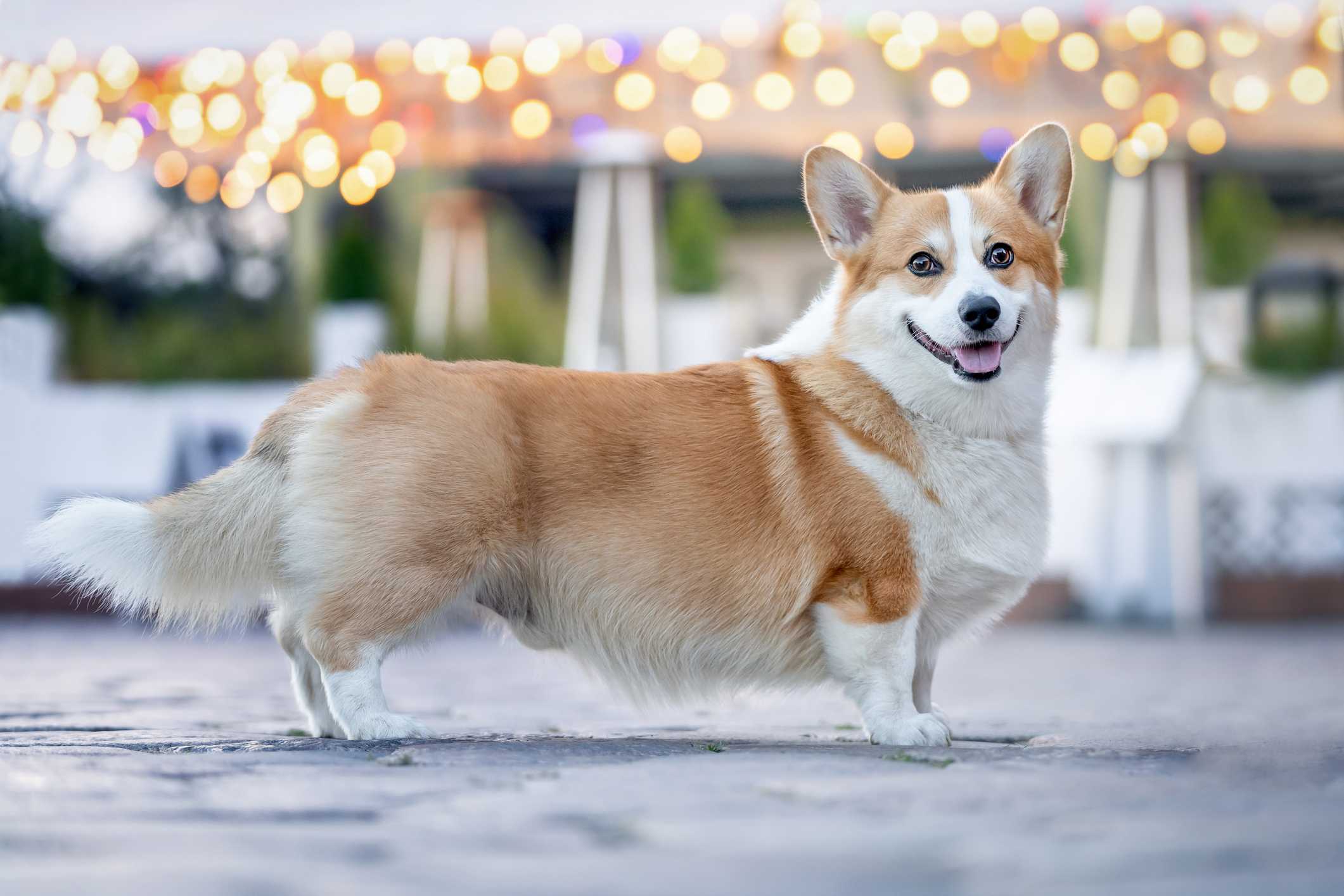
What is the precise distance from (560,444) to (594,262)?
7846 mm

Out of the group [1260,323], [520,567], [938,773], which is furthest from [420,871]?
[1260,323]

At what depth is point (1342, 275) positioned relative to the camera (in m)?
12.8

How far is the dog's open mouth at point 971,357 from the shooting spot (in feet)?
9.57

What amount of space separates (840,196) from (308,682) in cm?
167

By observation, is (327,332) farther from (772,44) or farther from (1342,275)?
(1342,275)

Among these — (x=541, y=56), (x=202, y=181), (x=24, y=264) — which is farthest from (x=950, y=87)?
(x=24, y=264)

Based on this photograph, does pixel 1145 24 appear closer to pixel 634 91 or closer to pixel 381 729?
pixel 634 91

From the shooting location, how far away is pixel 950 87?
10.4 m

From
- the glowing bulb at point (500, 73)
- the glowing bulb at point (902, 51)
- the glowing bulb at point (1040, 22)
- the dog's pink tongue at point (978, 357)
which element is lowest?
the dog's pink tongue at point (978, 357)

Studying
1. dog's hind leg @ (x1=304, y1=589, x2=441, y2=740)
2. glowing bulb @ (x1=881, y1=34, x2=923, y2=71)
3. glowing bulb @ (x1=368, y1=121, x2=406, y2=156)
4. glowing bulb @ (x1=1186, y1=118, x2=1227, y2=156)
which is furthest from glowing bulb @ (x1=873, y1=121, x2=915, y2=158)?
dog's hind leg @ (x1=304, y1=589, x2=441, y2=740)

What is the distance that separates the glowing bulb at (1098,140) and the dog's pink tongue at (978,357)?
8.04m

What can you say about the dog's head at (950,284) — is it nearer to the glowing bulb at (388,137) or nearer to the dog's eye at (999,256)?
the dog's eye at (999,256)

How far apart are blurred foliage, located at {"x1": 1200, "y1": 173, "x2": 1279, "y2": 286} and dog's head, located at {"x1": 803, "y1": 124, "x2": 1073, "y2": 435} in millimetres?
8330

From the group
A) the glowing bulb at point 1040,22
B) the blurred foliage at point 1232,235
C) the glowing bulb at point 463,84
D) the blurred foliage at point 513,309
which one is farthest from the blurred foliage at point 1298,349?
the glowing bulb at point 463,84
